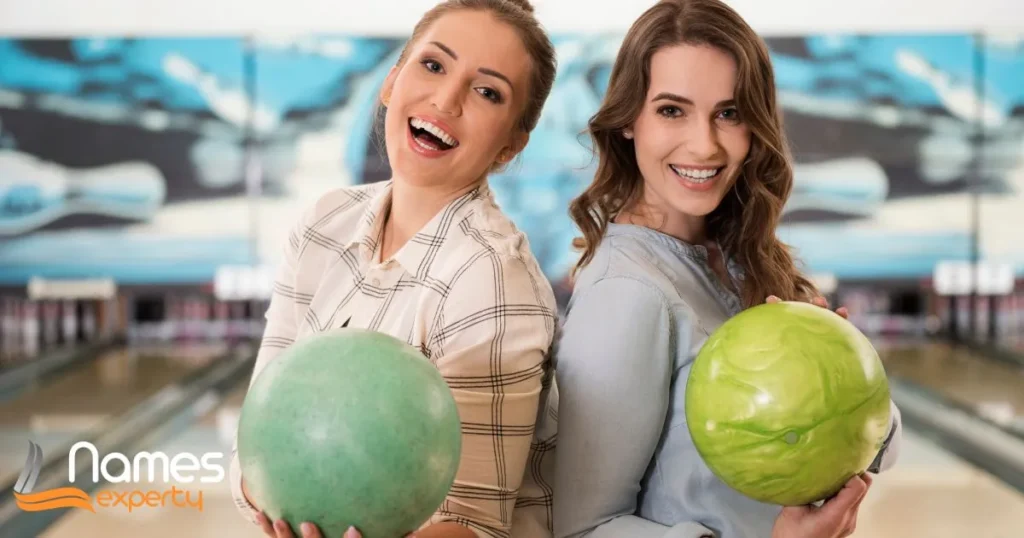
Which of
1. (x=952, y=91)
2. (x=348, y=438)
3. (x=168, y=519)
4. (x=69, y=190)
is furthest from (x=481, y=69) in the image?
(x=952, y=91)

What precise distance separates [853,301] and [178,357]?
378cm

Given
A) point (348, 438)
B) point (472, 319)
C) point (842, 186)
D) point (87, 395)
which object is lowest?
point (87, 395)

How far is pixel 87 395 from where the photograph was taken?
192 inches

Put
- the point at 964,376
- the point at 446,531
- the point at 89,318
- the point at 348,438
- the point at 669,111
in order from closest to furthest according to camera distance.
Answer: the point at 348,438, the point at 446,531, the point at 669,111, the point at 964,376, the point at 89,318

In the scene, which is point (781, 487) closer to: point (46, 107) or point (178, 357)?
point (178, 357)

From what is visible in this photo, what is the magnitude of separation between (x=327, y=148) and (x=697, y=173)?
4632 millimetres

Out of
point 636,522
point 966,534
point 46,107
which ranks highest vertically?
point 46,107

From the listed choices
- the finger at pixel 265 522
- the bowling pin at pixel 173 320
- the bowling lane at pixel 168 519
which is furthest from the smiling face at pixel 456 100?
the bowling pin at pixel 173 320

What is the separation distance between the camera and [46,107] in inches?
233

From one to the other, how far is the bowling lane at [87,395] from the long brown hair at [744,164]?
114 inches

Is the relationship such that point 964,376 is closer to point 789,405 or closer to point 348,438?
point 789,405

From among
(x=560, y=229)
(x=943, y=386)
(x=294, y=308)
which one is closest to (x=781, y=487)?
(x=294, y=308)

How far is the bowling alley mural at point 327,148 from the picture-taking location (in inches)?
231

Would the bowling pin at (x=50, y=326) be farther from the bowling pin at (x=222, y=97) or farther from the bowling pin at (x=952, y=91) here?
the bowling pin at (x=952, y=91)
